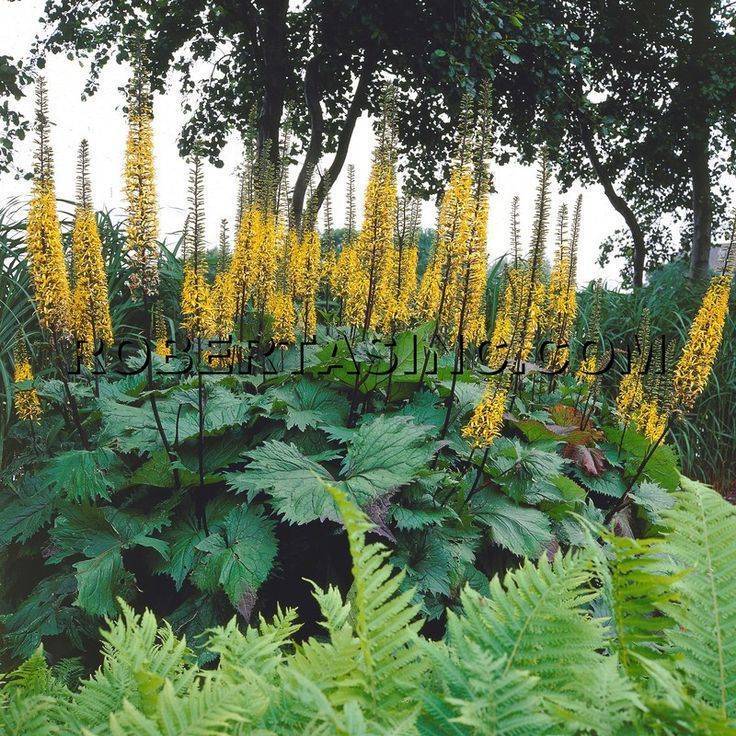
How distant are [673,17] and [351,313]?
13.8 metres

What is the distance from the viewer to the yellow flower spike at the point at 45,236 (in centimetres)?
319

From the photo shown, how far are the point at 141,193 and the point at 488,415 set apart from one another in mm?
1909

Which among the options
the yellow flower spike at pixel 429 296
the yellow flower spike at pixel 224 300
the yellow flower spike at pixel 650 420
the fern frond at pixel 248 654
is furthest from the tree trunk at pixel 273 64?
the fern frond at pixel 248 654

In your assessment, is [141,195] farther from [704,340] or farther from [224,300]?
[704,340]

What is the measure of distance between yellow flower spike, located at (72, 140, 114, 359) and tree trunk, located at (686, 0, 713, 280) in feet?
36.5

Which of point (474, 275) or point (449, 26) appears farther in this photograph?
point (449, 26)

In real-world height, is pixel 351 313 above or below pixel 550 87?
below

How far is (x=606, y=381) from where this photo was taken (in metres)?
7.89

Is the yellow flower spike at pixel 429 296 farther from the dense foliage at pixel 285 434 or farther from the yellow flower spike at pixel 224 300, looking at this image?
the yellow flower spike at pixel 224 300

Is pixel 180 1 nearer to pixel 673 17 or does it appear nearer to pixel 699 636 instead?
pixel 673 17

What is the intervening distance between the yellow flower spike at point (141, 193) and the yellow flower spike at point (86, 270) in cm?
55

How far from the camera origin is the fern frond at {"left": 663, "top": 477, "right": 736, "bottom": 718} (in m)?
0.75

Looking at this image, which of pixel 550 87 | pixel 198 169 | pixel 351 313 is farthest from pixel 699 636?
pixel 550 87

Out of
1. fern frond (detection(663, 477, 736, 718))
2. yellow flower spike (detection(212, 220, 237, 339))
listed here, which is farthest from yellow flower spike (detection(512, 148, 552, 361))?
fern frond (detection(663, 477, 736, 718))
